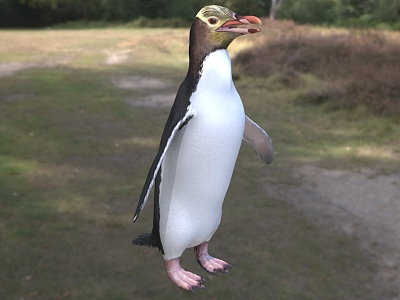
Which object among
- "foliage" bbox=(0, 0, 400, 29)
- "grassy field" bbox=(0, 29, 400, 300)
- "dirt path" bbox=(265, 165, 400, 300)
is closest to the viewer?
"grassy field" bbox=(0, 29, 400, 300)

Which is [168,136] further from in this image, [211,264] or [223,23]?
[211,264]

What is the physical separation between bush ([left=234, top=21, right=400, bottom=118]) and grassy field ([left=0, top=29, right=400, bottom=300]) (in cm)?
28

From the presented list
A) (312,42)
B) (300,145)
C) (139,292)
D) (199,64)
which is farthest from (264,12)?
(199,64)

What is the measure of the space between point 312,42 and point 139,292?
27.2ft

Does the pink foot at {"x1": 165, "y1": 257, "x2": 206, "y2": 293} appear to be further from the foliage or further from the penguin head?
the foliage

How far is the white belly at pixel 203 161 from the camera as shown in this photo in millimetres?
842

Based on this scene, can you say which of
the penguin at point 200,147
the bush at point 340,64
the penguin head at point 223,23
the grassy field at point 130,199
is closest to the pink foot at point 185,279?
the penguin at point 200,147

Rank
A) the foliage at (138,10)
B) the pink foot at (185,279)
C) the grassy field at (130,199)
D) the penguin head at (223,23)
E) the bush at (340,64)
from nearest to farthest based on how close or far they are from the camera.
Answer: the penguin head at (223,23)
the pink foot at (185,279)
the grassy field at (130,199)
the bush at (340,64)
the foliage at (138,10)

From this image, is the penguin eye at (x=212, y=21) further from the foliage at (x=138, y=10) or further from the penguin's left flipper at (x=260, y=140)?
the foliage at (x=138, y=10)

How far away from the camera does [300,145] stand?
271 inches

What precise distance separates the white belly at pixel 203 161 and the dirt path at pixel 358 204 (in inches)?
132

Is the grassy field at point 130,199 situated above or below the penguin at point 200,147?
below

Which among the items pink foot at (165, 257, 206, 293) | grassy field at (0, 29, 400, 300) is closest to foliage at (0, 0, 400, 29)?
grassy field at (0, 29, 400, 300)

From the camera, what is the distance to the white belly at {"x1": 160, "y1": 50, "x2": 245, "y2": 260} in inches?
33.1
